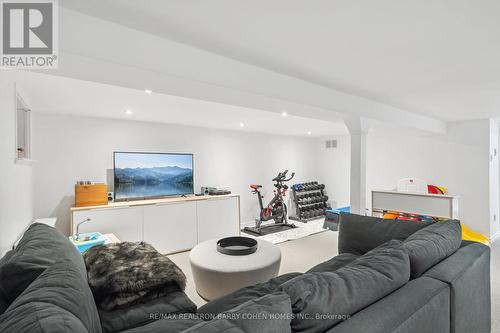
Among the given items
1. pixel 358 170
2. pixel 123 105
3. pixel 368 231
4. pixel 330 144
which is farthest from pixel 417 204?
pixel 123 105

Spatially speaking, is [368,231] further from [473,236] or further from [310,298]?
[473,236]

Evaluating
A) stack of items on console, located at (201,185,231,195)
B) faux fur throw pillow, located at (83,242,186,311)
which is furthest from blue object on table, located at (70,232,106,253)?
stack of items on console, located at (201,185,231,195)

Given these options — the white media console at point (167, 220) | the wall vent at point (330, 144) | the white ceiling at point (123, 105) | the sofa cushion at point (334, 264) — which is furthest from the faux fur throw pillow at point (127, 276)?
the wall vent at point (330, 144)

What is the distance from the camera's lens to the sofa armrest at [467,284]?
1360mm

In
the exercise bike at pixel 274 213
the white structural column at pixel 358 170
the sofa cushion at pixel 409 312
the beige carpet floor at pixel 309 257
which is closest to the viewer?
the sofa cushion at pixel 409 312

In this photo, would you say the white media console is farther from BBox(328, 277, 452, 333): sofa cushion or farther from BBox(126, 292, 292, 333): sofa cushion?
BBox(328, 277, 452, 333): sofa cushion

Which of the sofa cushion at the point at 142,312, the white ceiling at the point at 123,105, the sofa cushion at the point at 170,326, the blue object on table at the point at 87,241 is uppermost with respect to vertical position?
the white ceiling at the point at 123,105

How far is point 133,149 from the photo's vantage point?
4586mm

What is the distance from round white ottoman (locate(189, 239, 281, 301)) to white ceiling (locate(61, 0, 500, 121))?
1.87m

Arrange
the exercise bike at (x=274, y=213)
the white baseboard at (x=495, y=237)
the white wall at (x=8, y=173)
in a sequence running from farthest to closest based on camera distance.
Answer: the exercise bike at (x=274, y=213) → the white baseboard at (x=495, y=237) → the white wall at (x=8, y=173)

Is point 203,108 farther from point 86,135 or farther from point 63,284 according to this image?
point 63,284

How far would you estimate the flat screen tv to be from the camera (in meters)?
4.35

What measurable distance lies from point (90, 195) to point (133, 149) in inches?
43.4

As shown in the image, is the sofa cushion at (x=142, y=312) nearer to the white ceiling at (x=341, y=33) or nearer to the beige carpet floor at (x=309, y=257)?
the beige carpet floor at (x=309, y=257)
